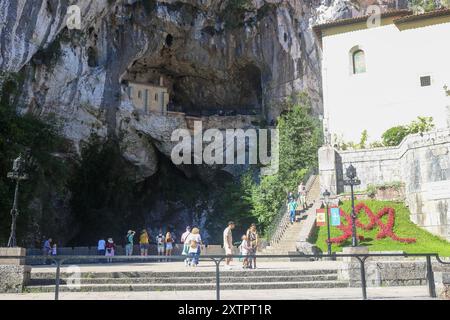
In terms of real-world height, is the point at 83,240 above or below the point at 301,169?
below

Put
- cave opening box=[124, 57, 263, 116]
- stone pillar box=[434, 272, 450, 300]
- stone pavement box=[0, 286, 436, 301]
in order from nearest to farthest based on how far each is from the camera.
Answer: stone pillar box=[434, 272, 450, 300] → stone pavement box=[0, 286, 436, 301] → cave opening box=[124, 57, 263, 116]

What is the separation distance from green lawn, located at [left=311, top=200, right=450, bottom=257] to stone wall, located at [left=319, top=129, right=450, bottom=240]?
56 cm

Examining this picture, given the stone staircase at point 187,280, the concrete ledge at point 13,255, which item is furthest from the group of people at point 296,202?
the concrete ledge at point 13,255

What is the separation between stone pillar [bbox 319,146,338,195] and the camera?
93.6ft

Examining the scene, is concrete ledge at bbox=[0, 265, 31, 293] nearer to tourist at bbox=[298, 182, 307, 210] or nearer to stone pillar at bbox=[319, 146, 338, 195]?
tourist at bbox=[298, 182, 307, 210]

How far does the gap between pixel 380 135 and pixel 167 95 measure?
19889mm

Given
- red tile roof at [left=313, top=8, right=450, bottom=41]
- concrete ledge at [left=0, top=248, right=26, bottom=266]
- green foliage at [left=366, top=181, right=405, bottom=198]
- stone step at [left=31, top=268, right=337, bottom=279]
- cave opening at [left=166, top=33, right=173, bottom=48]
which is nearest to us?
concrete ledge at [left=0, top=248, right=26, bottom=266]

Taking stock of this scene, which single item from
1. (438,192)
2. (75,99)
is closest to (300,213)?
(438,192)

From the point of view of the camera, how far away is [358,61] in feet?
108

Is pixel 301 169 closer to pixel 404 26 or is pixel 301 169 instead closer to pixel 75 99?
pixel 404 26

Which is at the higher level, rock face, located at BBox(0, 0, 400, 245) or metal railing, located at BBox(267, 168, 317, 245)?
rock face, located at BBox(0, 0, 400, 245)

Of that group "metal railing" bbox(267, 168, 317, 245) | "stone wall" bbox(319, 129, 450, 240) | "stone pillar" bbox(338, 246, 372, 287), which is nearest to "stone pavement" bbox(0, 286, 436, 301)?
"stone pillar" bbox(338, 246, 372, 287)

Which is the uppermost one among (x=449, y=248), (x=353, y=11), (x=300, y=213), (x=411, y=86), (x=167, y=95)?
(x=353, y=11)

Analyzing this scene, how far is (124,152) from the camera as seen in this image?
124 feet
